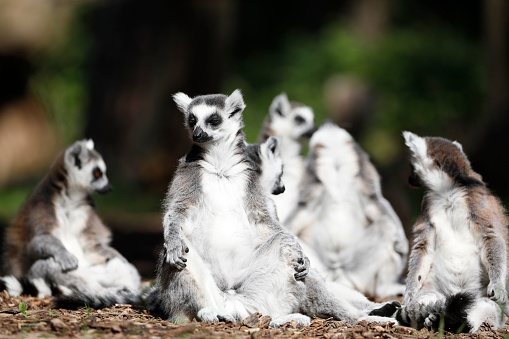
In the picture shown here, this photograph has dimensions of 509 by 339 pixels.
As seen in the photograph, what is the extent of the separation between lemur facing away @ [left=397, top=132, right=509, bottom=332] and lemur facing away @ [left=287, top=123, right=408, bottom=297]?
169 centimetres

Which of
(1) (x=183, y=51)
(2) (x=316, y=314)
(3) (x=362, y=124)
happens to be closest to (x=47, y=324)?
(2) (x=316, y=314)

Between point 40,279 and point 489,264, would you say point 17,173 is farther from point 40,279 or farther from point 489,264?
point 489,264

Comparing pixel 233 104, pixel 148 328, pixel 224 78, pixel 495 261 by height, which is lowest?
pixel 148 328

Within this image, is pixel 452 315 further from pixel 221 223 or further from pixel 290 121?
pixel 290 121

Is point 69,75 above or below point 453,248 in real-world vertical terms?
above

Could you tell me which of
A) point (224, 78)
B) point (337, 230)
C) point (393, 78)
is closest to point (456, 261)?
point (337, 230)

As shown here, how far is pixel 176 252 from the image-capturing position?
18.5ft

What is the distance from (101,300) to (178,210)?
1425 millimetres

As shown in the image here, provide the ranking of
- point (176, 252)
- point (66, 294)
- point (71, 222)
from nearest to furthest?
point (176, 252) < point (66, 294) < point (71, 222)

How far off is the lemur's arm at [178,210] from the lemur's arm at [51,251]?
196 cm

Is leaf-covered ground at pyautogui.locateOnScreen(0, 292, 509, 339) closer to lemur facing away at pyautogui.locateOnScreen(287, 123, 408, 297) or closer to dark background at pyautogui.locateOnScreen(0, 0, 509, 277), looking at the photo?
lemur facing away at pyautogui.locateOnScreen(287, 123, 408, 297)

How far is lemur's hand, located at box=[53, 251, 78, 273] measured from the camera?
7.71 m

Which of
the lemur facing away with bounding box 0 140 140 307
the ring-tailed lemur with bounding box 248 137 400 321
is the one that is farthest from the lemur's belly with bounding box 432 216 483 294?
the lemur facing away with bounding box 0 140 140 307

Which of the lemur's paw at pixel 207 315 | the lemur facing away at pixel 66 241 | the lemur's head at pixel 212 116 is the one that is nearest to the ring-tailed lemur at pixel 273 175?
the lemur's head at pixel 212 116
